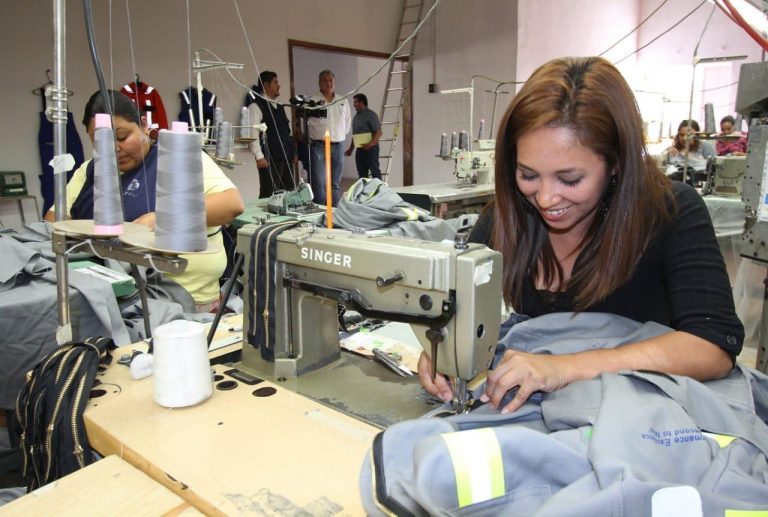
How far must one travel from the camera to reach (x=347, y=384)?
1.24m

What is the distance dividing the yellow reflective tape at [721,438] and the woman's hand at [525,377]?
9.0 inches

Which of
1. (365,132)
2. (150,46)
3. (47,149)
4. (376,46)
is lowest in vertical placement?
(47,149)

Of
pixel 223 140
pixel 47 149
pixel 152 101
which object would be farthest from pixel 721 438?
pixel 47 149

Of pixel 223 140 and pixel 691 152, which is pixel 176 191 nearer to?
pixel 223 140

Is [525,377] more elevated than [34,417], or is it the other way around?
[525,377]

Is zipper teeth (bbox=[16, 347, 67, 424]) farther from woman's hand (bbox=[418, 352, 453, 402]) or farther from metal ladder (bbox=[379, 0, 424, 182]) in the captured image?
metal ladder (bbox=[379, 0, 424, 182])

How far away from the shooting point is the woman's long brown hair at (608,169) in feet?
3.66

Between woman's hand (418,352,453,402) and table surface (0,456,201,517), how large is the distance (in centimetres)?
48

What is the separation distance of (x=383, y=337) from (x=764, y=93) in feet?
6.50

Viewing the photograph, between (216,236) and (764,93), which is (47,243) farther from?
(764,93)

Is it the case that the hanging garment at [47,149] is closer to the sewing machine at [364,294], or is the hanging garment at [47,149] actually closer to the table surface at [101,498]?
the sewing machine at [364,294]

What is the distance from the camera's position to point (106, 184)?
117cm

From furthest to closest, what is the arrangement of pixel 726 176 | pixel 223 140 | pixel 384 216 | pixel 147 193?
pixel 726 176, pixel 223 140, pixel 384 216, pixel 147 193

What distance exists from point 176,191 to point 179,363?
328 millimetres
